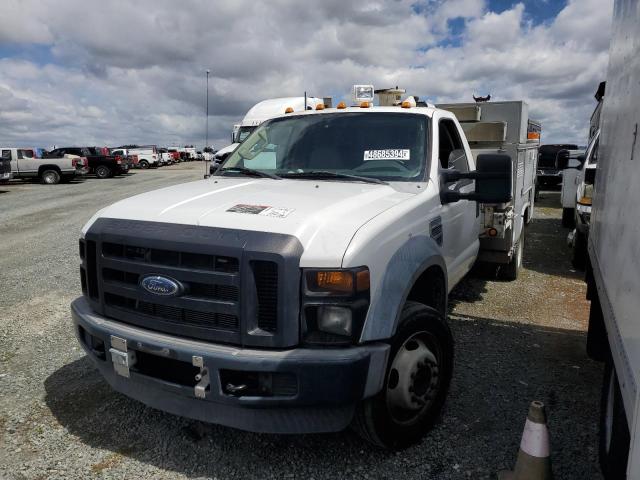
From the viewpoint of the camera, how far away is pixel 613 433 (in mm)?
2318

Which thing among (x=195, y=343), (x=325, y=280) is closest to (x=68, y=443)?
(x=195, y=343)

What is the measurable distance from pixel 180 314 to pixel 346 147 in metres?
1.87

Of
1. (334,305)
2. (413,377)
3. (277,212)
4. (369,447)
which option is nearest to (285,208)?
(277,212)

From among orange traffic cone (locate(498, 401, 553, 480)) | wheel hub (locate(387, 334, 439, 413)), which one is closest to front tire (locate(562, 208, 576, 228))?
wheel hub (locate(387, 334, 439, 413))

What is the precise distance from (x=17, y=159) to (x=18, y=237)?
52.4 feet

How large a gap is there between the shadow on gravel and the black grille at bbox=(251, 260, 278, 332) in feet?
3.14

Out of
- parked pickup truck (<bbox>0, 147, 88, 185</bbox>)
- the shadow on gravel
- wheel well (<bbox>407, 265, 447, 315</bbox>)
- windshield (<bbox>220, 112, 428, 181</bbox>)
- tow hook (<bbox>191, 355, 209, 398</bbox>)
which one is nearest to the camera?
tow hook (<bbox>191, 355, 209, 398</bbox>)

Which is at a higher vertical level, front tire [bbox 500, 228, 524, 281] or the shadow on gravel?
front tire [bbox 500, 228, 524, 281]

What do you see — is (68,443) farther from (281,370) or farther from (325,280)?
(325,280)

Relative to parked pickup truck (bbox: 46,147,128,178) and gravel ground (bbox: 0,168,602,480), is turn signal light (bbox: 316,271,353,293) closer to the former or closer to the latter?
gravel ground (bbox: 0,168,602,480)

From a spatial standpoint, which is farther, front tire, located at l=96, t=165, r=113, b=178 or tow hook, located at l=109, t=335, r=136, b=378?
front tire, located at l=96, t=165, r=113, b=178

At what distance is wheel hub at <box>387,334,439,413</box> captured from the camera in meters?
2.83

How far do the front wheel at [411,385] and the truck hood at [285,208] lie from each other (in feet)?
1.99

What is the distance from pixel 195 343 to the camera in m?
2.61
